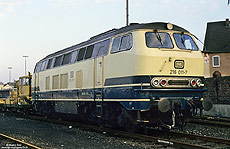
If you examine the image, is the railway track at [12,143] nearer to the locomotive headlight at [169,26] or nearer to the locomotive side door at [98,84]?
the locomotive side door at [98,84]

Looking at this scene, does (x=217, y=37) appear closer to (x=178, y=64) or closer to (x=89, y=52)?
(x=89, y=52)

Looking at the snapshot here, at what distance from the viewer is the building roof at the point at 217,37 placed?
4284cm

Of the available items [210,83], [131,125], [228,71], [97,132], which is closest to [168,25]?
[131,125]

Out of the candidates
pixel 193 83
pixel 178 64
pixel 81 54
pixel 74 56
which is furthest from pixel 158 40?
pixel 74 56

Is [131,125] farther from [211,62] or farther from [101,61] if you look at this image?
[211,62]

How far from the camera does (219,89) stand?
19359 mm

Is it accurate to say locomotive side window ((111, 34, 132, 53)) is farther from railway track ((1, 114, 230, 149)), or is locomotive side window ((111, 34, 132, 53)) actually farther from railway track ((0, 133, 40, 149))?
railway track ((0, 133, 40, 149))

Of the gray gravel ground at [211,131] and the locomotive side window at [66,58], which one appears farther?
the locomotive side window at [66,58]

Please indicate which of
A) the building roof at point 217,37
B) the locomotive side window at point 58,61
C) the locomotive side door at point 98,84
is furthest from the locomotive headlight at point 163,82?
the building roof at point 217,37

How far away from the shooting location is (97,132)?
11.4 meters

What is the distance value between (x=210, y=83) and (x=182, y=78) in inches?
428

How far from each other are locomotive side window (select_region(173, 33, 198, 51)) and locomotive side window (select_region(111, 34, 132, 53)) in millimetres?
1642

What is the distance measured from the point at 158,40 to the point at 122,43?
1245 millimetres

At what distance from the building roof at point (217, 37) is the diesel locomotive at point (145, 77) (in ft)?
112
